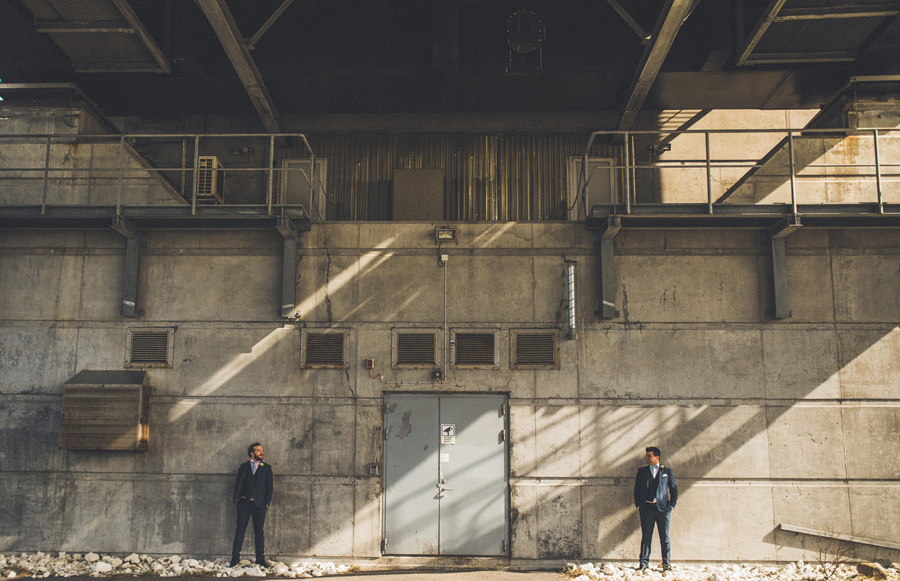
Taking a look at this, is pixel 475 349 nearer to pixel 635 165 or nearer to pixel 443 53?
pixel 635 165

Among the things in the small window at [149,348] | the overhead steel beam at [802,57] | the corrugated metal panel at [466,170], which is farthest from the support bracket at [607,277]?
the small window at [149,348]

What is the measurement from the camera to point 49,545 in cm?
877

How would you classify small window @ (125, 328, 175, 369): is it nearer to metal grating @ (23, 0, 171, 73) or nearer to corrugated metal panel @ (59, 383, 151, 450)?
corrugated metal panel @ (59, 383, 151, 450)

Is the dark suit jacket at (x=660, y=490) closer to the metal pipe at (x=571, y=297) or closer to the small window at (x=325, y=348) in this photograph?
the metal pipe at (x=571, y=297)

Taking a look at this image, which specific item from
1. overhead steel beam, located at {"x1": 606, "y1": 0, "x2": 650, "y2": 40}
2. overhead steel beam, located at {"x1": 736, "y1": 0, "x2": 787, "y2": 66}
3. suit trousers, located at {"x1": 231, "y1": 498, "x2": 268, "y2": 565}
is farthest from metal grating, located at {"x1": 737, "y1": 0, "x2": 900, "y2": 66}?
suit trousers, located at {"x1": 231, "y1": 498, "x2": 268, "y2": 565}

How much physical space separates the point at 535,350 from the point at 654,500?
280 cm

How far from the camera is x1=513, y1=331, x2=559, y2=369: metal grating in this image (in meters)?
9.01

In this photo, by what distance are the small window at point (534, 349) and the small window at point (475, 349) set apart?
30 centimetres

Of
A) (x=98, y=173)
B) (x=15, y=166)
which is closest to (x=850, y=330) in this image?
(x=98, y=173)

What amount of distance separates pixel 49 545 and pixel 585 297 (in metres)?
9.47

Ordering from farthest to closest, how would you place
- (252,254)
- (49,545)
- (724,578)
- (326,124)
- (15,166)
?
(326,124), (15,166), (252,254), (49,545), (724,578)

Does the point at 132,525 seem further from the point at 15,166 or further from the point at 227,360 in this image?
the point at 15,166

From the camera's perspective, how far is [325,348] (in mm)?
9125

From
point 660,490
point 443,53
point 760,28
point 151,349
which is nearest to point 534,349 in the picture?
point 660,490
